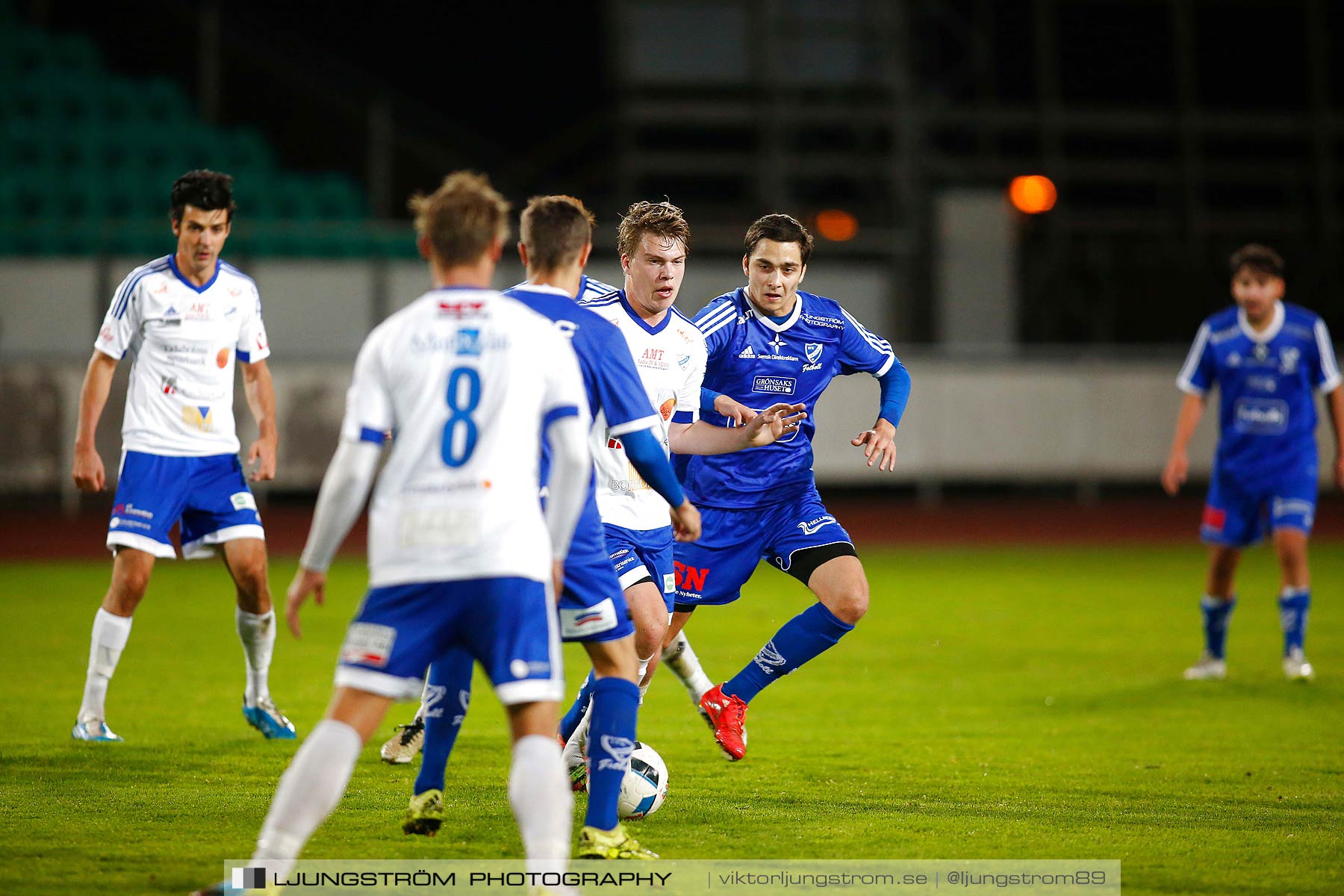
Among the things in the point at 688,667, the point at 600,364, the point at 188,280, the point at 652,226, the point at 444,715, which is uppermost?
the point at 652,226

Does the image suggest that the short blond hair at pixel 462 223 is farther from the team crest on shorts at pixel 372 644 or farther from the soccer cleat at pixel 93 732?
the soccer cleat at pixel 93 732

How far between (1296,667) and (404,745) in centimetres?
520

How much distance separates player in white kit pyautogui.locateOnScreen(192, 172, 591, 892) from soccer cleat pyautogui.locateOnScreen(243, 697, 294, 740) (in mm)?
2780

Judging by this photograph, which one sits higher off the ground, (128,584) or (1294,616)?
(128,584)

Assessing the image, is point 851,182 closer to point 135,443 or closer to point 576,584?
point 135,443

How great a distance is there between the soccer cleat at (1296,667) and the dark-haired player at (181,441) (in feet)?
18.1

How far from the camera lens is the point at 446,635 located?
12.1 ft

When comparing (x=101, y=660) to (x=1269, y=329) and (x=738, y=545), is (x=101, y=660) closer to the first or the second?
(x=738, y=545)

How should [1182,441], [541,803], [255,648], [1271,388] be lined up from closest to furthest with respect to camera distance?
[541,803], [255,648], [1182,441], [1271,388]

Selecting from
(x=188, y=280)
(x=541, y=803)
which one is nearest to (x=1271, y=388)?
(x=188, y=280)

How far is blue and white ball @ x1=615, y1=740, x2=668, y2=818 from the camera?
496 centimetres

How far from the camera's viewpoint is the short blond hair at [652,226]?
541 centimetres

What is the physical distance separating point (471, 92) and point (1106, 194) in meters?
10.2

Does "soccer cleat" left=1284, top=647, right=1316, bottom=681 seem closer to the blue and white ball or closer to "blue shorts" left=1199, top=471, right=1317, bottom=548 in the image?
"blue shorts" left=1199, top=471, right=1317, bottom=548
